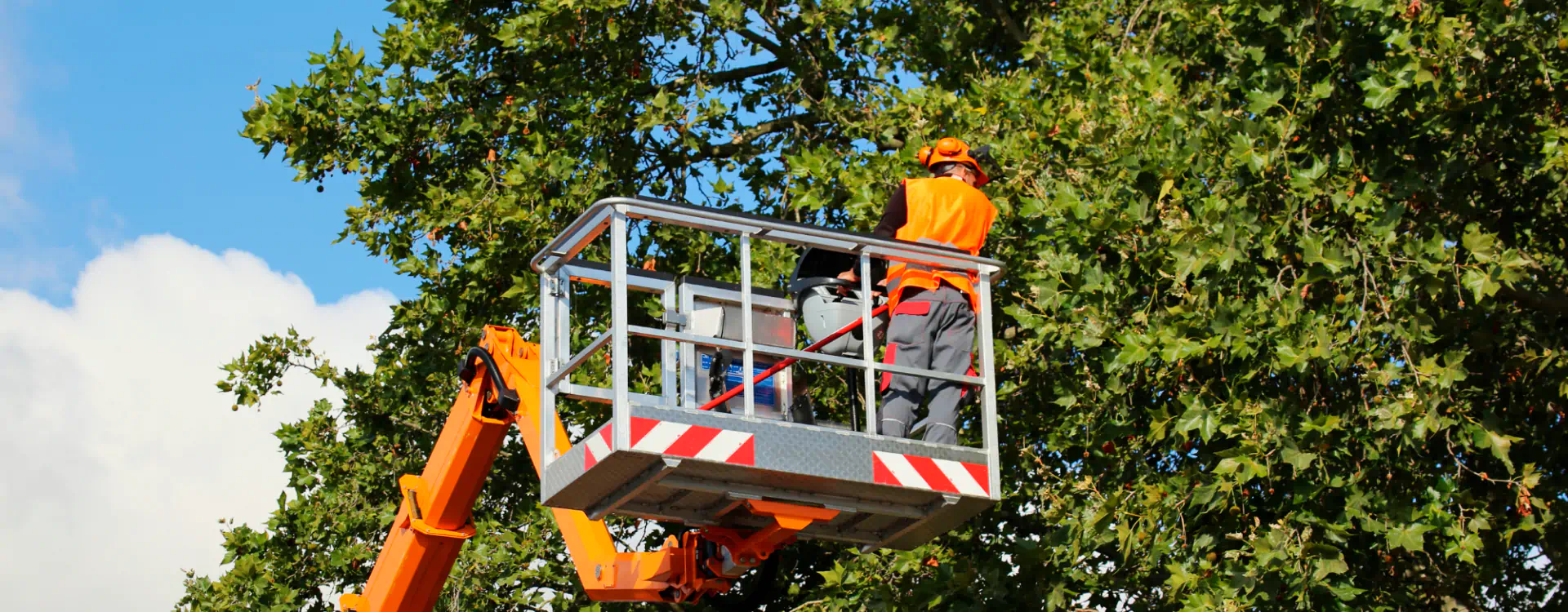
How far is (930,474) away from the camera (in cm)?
783

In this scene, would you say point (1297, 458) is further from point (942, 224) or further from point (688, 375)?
point (688, 375)

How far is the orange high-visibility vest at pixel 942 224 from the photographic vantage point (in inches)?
334

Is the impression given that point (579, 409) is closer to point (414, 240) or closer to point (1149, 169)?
point (414, 240)

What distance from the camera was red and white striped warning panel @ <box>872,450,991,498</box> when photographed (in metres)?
7.72

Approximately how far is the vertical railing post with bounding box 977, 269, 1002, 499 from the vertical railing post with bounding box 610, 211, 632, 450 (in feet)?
5.48

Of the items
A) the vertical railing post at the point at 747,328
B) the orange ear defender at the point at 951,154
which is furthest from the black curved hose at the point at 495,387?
the orange ear defender at the point at 951,154

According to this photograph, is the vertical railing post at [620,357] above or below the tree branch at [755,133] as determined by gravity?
below

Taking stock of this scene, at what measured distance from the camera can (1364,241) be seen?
33.4 feet

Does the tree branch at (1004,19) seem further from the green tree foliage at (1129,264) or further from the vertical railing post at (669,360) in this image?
the vertical railing post at (669,360)

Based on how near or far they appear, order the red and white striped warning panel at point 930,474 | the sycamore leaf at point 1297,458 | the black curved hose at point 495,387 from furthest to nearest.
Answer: the sycamore leaf at point 1297,458 → the black curved hose at point 495,387 → the red and white striped warning panel at point 930,474

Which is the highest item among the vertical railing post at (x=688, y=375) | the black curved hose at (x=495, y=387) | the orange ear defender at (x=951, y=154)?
the orange ear defender at (x=951, y=154)

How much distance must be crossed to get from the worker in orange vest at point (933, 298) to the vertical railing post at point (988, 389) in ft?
0.21

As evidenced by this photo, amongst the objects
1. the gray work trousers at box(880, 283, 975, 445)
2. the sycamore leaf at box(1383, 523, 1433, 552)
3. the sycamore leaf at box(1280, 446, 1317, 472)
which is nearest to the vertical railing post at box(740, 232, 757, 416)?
the gray work trousers at box(880, 283, 975, 445)

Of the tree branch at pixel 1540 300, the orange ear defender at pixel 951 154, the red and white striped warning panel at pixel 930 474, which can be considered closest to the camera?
the red and white striped warning panel at pixel 930 474
